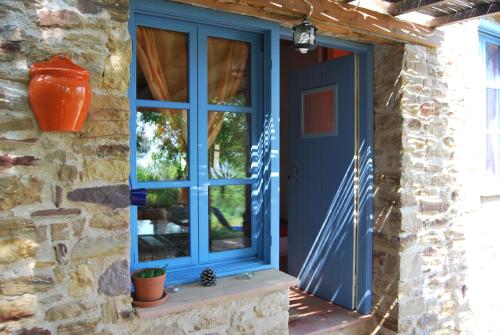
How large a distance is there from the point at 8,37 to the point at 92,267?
3.53 ft

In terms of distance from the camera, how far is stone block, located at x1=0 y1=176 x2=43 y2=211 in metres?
1.79

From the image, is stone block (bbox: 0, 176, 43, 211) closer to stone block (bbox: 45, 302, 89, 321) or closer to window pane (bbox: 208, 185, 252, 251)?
stone block (bbox: 45, 302, 89, 321)

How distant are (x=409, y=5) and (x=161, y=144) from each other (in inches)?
75.4

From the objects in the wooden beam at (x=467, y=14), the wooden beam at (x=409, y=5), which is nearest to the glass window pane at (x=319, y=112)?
the wooden beam at (x=409, y=5)

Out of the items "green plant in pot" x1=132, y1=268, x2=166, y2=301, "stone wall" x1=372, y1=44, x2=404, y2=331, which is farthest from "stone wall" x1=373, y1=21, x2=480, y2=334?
"green plant in pot" x1=132, y1=268, x2=166, y2=301

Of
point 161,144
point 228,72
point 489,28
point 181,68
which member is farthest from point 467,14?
point 161,144

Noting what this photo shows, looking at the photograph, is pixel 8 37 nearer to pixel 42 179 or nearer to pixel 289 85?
pixel 42 179

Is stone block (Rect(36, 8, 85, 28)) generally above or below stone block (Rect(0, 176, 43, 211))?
above

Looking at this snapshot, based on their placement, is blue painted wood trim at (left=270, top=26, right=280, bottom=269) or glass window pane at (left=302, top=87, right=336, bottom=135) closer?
blue painted wood trim at (left=270, top=26, right=280, bottom=269)

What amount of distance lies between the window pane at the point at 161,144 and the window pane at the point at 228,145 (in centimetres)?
19

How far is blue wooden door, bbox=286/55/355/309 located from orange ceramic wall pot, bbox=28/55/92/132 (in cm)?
227

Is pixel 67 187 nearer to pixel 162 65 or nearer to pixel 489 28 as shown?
pixel 162 65

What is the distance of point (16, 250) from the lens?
182 cm

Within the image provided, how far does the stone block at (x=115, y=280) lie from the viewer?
2.01 meters
